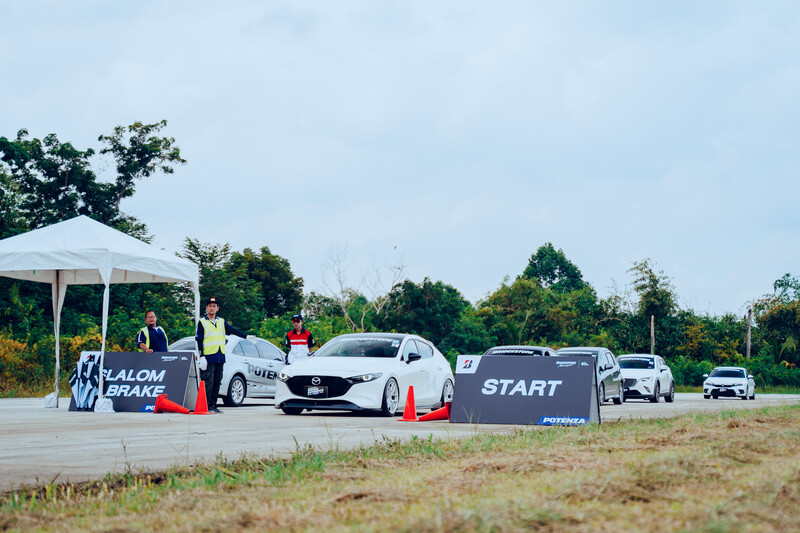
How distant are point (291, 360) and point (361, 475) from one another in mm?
12112

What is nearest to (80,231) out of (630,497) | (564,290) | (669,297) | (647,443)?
(647,443)

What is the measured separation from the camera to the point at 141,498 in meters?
5.78

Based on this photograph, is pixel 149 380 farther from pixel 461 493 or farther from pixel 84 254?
pixel 461 493

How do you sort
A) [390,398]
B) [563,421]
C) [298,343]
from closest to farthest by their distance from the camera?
[563,421] → [390,398] → [298,343]

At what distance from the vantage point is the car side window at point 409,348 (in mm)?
17345

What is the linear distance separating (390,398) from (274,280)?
1670 inches

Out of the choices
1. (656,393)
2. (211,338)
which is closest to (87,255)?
(211,338)

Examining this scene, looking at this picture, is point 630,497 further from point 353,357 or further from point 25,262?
point 25,262

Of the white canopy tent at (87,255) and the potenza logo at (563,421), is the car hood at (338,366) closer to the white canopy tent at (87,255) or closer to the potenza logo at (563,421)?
the white canopy tent at (87,255)

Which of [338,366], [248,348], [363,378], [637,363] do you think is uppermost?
[248,348]

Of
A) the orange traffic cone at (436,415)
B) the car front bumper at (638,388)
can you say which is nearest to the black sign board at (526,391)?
the orange traffic cone at (436,415)

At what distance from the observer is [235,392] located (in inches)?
795

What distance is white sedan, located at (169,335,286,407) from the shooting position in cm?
2003

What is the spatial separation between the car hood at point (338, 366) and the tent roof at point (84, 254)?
3.51 m
